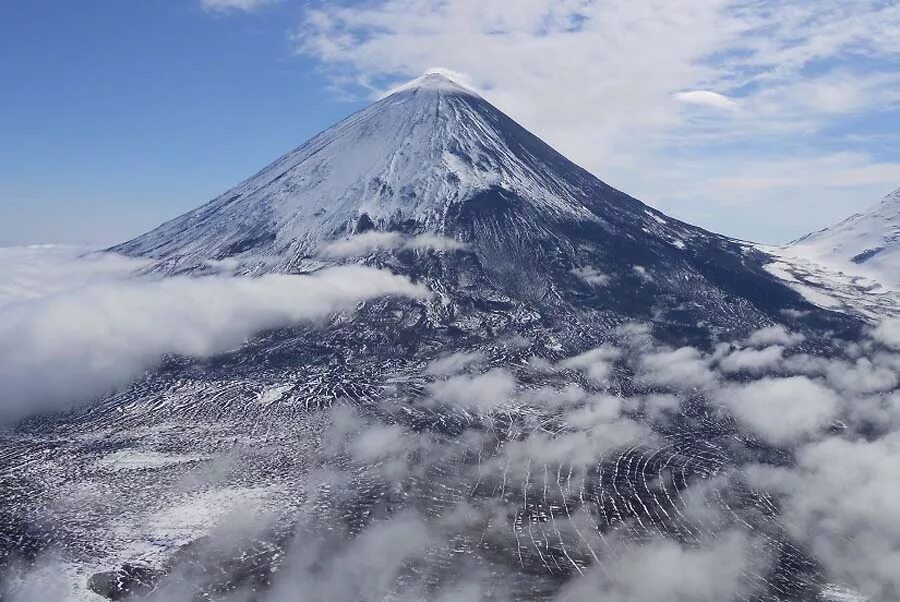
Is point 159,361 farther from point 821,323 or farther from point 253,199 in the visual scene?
point 821,323

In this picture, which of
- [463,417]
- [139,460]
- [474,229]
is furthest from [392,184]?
[139,460]

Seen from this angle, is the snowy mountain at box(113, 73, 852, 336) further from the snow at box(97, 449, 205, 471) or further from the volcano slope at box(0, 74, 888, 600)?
the snow at box(97, 449, 205, 471)

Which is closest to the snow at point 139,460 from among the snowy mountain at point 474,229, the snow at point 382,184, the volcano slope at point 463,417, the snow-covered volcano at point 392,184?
the volcano slope at point 463,417

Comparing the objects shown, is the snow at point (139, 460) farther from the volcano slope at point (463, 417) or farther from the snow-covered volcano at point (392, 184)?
the snow-covered volcano at point (392, 184)

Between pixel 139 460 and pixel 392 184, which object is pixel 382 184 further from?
pixel 139 460

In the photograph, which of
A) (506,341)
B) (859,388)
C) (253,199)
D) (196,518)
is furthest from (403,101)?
(196,518)
